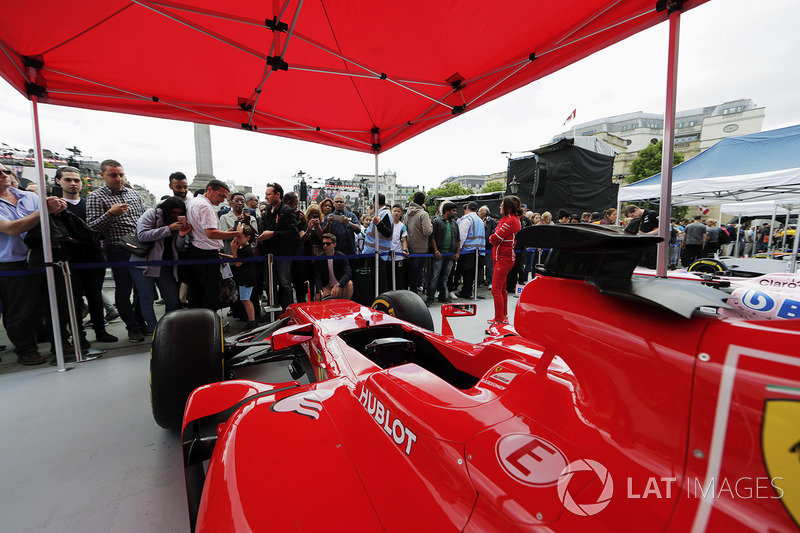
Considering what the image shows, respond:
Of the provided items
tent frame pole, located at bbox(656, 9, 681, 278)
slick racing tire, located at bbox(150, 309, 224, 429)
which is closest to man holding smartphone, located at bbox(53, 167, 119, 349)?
slick racing tire, located at bbox(150, 309, 224, 429)

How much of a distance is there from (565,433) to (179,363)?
2.04 m

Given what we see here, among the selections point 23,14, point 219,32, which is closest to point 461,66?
point 219,32

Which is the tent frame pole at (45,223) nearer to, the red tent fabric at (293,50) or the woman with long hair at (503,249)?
the red tent fabric at (293,50)

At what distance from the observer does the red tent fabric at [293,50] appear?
2221mm

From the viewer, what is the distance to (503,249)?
13.9 ft

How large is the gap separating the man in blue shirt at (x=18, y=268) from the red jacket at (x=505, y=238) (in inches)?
182

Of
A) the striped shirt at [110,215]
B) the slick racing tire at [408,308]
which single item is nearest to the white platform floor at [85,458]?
the striped shirt at [110,215]

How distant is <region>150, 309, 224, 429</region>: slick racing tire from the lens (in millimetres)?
1844

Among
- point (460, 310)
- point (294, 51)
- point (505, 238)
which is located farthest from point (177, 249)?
point (505, 238)

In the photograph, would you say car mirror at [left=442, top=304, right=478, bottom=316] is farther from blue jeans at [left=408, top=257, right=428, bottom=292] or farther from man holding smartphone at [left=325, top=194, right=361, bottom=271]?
blue jeans at [left=408, top=257, right=428, bottom=292]

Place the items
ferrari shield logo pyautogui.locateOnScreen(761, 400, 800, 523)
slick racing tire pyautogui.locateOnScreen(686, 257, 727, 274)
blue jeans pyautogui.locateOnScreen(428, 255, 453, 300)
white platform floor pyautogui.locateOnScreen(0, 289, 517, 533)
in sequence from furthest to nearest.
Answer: blue jeans pyautogui.locateOnScreen(428, 255, 453, 300), slick racing tire pyautogui.locateOnScreen(686, 257, 727, 274), white platform floor pyautogui.locateOnScreen(0, 289, 517, 533), ferrari shield logo pyautogui.locateOnScreen(761, 400, 800, 523)

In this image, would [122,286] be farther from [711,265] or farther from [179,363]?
[711,265]

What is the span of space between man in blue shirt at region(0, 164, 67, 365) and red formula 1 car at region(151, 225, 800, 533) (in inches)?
127

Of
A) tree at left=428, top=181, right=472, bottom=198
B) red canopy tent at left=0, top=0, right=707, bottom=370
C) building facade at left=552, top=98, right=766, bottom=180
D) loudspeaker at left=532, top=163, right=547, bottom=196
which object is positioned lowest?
red canopy tent at left=0, top=0, right=707, bottom=370
